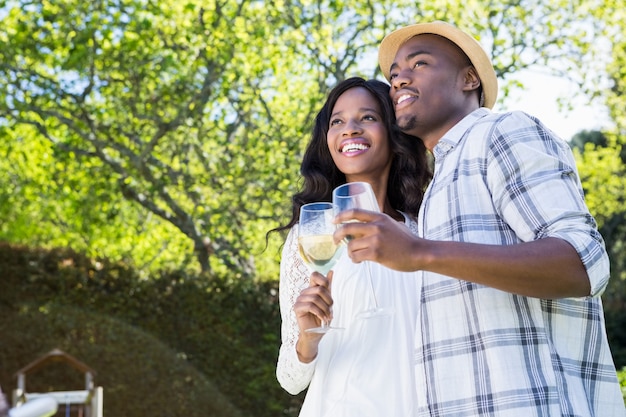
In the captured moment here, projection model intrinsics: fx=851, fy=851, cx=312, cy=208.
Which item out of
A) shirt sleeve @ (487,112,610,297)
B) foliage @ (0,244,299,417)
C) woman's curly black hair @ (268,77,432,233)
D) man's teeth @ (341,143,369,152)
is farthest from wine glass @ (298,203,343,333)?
foliage @ (0,244,299,417)

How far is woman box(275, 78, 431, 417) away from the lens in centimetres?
258

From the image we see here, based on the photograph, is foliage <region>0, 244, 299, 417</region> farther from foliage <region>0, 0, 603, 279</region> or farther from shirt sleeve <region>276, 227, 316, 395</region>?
shirt sleeve <region>276, 227, 316, 395</region>

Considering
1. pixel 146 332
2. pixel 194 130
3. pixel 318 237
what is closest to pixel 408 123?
pixel 318 237

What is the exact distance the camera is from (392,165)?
126 inches

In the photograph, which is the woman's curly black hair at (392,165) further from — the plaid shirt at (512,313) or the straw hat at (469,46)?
the plaid shirt at (512,313)

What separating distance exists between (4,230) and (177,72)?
314 inches

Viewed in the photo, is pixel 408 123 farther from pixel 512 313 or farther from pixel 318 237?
pixel 512 313

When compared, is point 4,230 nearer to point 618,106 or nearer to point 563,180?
point 618,106

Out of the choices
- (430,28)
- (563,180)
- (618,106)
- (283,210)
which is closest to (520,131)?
(563,180)

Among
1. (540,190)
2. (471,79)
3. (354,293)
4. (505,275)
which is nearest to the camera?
(505,275)

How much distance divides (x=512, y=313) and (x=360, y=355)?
2.85ft

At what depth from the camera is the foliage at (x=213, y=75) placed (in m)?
8.97

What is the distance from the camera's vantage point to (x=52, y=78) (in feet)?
31.0

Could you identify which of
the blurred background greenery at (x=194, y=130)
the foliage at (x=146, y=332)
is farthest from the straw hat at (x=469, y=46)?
the foliage at (x=146, y=332)
